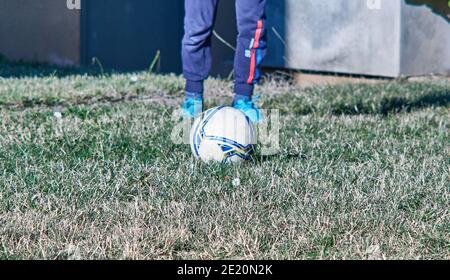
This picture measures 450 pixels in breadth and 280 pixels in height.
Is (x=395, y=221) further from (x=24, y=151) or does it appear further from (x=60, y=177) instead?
(x=24, y=151)

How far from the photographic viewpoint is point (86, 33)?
10.8 meters

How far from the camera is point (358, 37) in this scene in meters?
8.88

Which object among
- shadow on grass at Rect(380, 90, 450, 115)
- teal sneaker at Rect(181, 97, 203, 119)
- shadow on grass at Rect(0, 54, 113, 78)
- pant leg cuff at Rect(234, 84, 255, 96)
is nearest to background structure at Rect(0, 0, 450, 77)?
shadow on grass at Rect(0, 54, 113, 78)

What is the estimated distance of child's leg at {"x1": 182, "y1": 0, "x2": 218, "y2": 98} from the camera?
5.82m

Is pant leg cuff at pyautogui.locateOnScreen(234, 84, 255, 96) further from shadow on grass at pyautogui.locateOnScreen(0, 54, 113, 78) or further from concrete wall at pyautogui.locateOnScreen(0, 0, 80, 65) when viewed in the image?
concrete wall at pyautogui.locateOnScreen(0, 0, 80, 65)

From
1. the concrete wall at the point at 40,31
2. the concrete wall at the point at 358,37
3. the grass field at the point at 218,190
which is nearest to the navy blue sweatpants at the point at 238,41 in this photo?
the grass field at the point at 218,190

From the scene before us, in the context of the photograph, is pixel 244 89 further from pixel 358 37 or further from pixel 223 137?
pixel 358 37

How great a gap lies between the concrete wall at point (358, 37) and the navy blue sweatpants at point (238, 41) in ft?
9.67

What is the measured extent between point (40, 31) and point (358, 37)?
12.8ft

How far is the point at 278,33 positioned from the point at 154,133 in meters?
4.48

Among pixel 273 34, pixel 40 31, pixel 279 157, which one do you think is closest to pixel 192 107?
pixel 279 157

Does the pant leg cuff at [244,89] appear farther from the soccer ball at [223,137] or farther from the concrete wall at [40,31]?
the concrete wall at [40,31]
